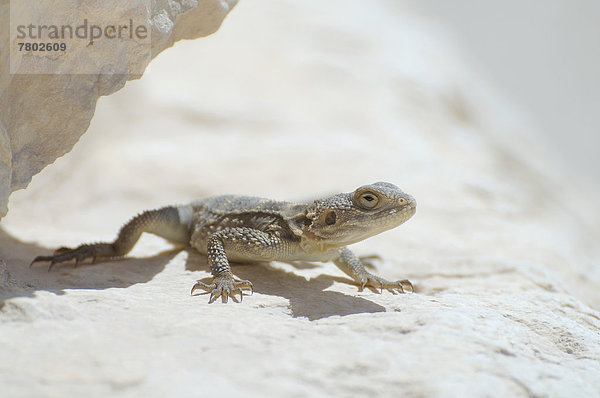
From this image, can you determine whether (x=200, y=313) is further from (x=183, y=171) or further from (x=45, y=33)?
(x=183, y=171)

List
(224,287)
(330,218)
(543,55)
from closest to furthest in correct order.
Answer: (224,287) < (330,218) < (543,55)

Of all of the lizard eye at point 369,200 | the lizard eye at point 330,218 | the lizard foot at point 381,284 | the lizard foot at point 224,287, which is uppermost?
the lizard eye at point 369,200

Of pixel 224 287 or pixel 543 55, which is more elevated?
pixel 543 55

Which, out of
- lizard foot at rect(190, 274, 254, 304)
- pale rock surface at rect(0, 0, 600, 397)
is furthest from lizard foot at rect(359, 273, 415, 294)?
lizard foot at rect(190, 274, 254, 304)

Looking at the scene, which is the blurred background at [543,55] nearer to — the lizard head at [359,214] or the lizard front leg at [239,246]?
the lizard head at [359,214]

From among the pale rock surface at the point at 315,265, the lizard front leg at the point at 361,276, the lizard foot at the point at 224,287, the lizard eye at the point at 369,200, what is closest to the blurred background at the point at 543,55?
the pale rock surface at the point at 315,265

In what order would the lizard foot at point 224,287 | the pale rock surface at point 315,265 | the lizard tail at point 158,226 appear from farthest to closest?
the lizard tail at point 158,226
the lizard foot at point 224,287
the pale rock surface at point 315,265

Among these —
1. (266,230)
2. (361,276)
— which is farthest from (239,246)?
(361,276)

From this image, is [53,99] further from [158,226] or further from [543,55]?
[543,55]
